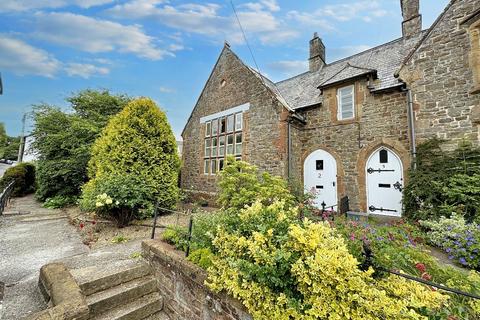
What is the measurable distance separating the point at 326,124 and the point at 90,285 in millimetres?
9102

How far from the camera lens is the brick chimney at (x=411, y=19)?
9163mm

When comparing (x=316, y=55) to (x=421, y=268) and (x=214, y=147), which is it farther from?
(x=421, y=268)

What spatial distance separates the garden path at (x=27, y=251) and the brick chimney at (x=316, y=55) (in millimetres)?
13521

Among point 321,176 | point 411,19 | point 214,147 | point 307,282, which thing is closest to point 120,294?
point 307,282

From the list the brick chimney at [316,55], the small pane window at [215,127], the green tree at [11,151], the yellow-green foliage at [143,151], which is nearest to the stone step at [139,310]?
the yellow-green foliage at [143,151]

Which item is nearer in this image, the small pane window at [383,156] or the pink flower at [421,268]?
the pink flower at [421,268]

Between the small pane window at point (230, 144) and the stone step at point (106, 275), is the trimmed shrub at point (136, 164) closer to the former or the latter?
the stone step at point (106, 275)

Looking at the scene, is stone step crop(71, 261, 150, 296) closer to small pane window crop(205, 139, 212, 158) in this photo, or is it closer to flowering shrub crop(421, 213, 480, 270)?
flowering shrub crop(421, 213, 480, 270)

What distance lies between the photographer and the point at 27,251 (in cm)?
455

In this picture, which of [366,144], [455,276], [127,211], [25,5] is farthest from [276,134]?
[25,5]

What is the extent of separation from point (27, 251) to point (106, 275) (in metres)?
2.86

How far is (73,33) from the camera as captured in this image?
20.2ft

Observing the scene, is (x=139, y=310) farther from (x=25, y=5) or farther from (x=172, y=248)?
(x=25, y=5)

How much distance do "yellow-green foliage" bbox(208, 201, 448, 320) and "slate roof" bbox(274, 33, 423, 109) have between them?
7790 mm
